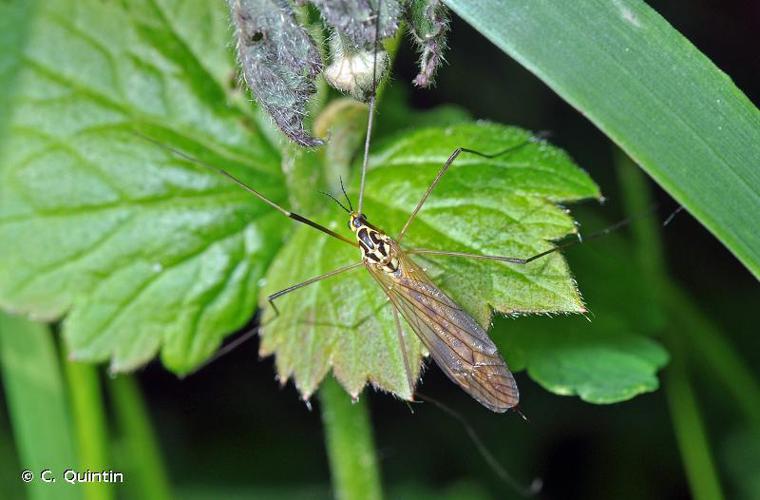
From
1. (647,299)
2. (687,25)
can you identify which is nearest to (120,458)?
(647,299)

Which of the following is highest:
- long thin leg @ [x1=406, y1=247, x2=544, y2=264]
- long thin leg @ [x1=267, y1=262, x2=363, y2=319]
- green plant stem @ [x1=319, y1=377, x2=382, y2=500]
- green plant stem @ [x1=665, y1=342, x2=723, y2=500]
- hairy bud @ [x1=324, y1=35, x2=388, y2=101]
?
hairy bud @ [x1=324, y1=35, x2=388, y2=101]

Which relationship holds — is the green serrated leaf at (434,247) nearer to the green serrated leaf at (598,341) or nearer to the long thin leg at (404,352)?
the long thin leg at (404,352)

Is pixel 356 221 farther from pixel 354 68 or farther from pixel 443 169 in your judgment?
pixel 354 68

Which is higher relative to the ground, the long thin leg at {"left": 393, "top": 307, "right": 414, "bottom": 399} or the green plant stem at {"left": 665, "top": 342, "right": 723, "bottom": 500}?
the long thin leg at {"left": 393, "top": 307, "right": 414, "bottom": 399}

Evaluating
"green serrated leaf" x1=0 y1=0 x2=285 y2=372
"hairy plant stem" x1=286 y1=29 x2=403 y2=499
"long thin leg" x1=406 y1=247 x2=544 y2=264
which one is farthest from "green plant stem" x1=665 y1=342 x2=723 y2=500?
"green serrated leaf" x1=0 y1=0 x2=285 y2=372

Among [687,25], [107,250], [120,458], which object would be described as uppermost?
[687,25]

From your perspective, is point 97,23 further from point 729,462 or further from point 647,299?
point 729,462

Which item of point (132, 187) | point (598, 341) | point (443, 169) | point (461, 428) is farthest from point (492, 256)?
point (461, 428)

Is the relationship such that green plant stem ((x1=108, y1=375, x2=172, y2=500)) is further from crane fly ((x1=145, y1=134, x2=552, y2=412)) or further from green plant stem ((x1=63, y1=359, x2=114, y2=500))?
crane fly ((x1=145, y1=134, x2=552, y2=412))
